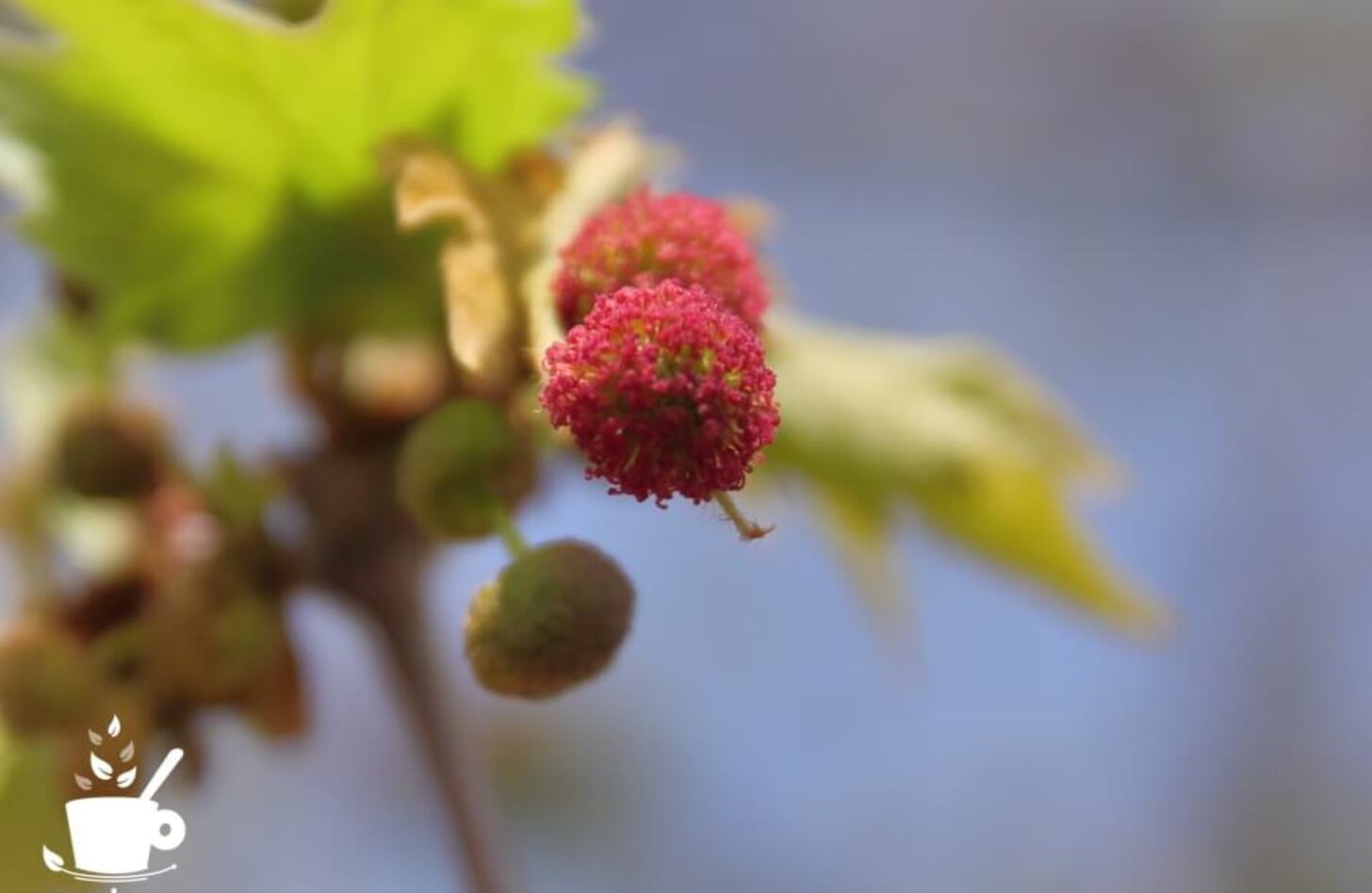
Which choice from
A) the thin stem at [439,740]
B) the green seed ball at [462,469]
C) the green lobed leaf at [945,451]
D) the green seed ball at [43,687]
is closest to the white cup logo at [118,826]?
the green seed ball at [43,687]

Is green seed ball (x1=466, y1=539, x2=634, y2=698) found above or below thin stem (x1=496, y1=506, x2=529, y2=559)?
below

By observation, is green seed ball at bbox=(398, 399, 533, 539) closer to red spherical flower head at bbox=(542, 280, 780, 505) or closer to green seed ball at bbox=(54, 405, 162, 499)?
red spherical flower head at bbox=(542, 280, 780, 505)

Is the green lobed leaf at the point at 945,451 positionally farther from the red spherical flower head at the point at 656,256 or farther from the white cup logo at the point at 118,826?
the white cup logo at the point at 118,826

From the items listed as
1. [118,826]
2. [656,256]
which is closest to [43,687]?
[118,826]

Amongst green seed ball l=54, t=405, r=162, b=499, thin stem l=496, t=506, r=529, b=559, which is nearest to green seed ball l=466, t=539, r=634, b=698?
thin stem l=496, t=506, r=529, b=559

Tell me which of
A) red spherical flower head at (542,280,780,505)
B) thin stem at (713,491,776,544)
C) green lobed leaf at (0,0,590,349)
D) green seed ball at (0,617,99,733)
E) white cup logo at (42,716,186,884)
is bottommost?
thin stem at (713,491,776,544)
